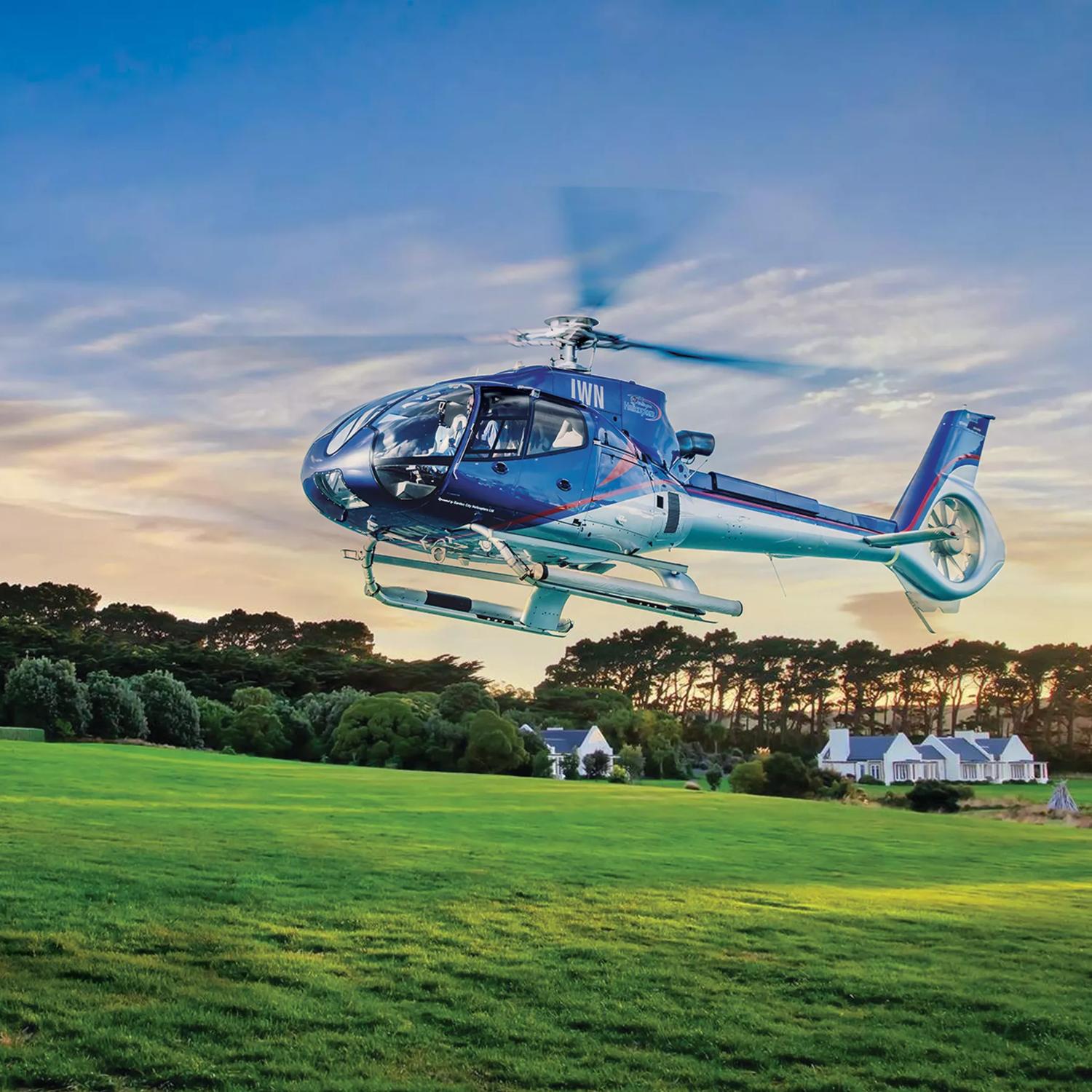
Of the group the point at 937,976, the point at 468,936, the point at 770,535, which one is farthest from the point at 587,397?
the point at 937,976

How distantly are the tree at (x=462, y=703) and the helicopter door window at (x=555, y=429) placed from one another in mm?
37661

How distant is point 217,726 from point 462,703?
10.1 m

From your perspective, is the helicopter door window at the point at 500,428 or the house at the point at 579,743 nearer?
the helicopter door window at the point at 500,428

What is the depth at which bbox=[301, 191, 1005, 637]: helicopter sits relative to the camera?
12.4 m

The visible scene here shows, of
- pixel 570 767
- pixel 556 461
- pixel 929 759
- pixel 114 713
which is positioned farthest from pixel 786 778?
pixel 556 461

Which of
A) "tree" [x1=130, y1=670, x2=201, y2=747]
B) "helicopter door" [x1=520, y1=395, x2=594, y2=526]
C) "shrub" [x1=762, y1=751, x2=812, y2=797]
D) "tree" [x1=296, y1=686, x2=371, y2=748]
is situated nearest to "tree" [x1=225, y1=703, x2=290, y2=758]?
"tree" [x1=296, y1=686, x2=371, y2=748]

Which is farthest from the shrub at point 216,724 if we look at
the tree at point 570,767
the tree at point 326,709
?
the tree at point 570,767

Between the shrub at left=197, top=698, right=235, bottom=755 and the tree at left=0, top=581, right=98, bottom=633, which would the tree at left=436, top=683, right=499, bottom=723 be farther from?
the tree at left=0, top=581, right=98, bottom=633

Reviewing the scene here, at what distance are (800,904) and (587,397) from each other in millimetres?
9557

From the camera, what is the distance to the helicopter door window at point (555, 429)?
13.0 meters

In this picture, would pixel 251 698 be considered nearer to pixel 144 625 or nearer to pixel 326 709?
pixel 326 709

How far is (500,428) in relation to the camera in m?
12.7

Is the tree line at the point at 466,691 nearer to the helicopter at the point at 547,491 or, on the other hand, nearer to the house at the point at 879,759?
the house at the point at 879,759

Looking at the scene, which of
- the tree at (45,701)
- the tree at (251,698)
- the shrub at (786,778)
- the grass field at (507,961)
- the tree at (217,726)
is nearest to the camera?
the grass field at (507,961)
